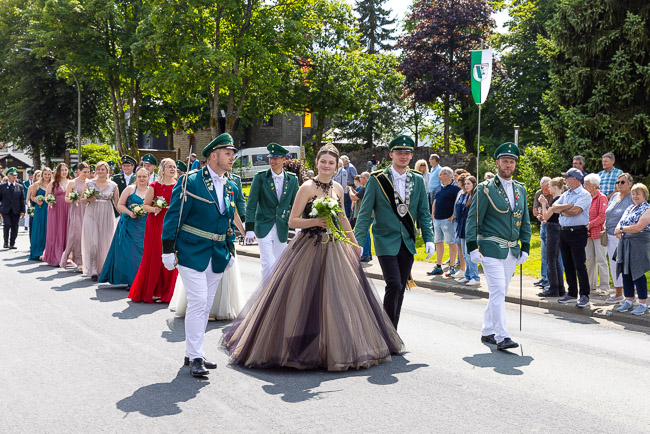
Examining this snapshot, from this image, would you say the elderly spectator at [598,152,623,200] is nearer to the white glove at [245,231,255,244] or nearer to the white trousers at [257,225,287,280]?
the white trousers at [257,225,287,280]

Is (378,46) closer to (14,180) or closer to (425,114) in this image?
(425,114)

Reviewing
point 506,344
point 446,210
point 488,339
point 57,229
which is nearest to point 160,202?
point 488,339

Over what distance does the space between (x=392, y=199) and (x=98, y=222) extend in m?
7.39

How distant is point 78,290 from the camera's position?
11.4m

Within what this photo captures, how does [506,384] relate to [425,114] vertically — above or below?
below

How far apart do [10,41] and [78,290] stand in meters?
41.1

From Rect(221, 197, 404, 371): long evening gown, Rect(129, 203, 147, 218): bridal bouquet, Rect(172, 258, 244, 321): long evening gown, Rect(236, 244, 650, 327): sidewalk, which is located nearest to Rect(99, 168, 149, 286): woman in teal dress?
Rect(129, 203, 147, 218): bridal bouquet

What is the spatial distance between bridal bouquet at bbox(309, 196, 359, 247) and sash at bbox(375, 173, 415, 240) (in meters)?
0.79

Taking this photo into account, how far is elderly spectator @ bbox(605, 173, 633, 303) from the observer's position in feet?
35.3

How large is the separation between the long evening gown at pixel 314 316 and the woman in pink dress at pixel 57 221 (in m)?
9.45

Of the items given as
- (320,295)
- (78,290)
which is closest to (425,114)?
Answer: (78,290)

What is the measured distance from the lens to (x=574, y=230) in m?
10.6

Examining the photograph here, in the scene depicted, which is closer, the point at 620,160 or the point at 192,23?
the point at 620,160

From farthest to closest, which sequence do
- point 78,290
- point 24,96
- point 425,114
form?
point 425,114
point 24,96
point 78,290
